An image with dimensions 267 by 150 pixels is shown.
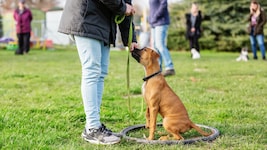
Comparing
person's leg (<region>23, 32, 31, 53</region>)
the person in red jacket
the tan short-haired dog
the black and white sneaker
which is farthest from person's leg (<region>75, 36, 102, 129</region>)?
person's leg (<region>23, 32, 31, 53</region>)

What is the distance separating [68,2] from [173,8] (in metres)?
23.5

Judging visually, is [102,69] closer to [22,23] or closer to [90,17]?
[90,17]

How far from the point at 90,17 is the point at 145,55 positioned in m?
0.67

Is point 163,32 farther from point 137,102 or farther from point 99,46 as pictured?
point 99,46

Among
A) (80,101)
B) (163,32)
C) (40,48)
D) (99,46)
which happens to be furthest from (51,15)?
(99,46)

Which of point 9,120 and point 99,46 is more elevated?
point 99,46

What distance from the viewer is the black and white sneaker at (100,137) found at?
3643mm

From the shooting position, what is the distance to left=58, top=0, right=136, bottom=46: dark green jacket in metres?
3.58

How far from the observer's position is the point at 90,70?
12.0 feet

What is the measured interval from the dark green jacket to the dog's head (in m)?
0.35

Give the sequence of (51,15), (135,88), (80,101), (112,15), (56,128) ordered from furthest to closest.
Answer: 1. (51,15)
2. (135,88)
3. (80,101)
4. (56,128)
5. (112,15)

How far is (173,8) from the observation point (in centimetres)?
2673

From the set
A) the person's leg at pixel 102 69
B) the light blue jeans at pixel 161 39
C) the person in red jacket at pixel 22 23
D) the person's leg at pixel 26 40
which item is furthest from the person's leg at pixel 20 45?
the person's leg at pixel 102 69

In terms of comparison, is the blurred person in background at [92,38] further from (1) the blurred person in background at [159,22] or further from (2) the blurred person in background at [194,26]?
(2) the blurred person in background at [194,26]
